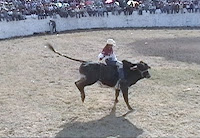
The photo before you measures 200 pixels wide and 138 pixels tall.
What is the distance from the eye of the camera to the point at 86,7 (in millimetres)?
24891

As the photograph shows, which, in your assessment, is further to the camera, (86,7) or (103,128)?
(86,7)

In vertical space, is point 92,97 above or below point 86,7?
below

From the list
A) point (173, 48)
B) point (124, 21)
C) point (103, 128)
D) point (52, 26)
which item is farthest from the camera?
point (124, 21)

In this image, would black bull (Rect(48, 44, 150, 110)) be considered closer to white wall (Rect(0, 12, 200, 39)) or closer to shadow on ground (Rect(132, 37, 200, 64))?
shadow on ground (Rect(132, 37, 200, 64))

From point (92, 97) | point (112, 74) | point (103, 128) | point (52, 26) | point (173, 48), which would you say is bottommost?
point (103, 128)

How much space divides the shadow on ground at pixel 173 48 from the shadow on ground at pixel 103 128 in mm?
6863

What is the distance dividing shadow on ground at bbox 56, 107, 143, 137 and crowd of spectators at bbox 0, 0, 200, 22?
14.5 m

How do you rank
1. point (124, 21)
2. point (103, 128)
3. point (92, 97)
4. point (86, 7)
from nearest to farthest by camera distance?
point (103, 128), point (92, 97), point (124, 21), point (86, 7)

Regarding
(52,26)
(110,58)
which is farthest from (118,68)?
(52,26)

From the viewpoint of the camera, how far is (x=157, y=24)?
25.0 meters

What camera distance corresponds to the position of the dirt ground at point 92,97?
8750 mm

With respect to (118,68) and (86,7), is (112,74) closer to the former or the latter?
(118,68)

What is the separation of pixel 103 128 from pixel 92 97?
219 cm

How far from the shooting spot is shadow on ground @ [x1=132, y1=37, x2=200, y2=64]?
52.1 feet
